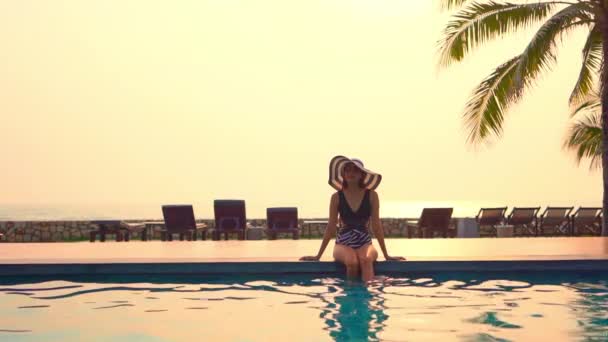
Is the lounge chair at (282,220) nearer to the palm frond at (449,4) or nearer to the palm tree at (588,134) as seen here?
the palm frond at (449,4)

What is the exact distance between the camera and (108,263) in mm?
10227

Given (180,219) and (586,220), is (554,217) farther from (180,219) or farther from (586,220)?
(180,219)

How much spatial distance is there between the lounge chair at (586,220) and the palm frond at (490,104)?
207 inches

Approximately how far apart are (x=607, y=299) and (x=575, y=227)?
1379 centimetres

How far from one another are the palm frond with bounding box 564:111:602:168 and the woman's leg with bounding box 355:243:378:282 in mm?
16125

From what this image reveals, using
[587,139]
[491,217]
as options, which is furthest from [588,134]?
[491,217]

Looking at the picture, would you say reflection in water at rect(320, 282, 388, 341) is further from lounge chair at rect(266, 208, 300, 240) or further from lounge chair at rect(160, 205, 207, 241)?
lounge chair at rect(266, 208, 300, 240)

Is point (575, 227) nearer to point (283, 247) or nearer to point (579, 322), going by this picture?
point (283, 247)

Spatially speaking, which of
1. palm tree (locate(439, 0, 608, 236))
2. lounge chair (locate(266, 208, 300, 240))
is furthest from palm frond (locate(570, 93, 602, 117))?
lounge chair (locate(266, 208, 300, 240))

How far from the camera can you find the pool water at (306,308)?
7.35m

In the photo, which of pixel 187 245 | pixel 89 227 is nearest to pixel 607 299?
pixel 187 245

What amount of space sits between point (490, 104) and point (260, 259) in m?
7.91

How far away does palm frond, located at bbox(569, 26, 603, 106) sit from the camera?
17.5m

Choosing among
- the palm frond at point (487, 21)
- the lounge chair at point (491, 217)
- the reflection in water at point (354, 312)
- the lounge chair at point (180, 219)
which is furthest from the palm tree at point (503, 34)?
the reflection in water at point (354, 312)
